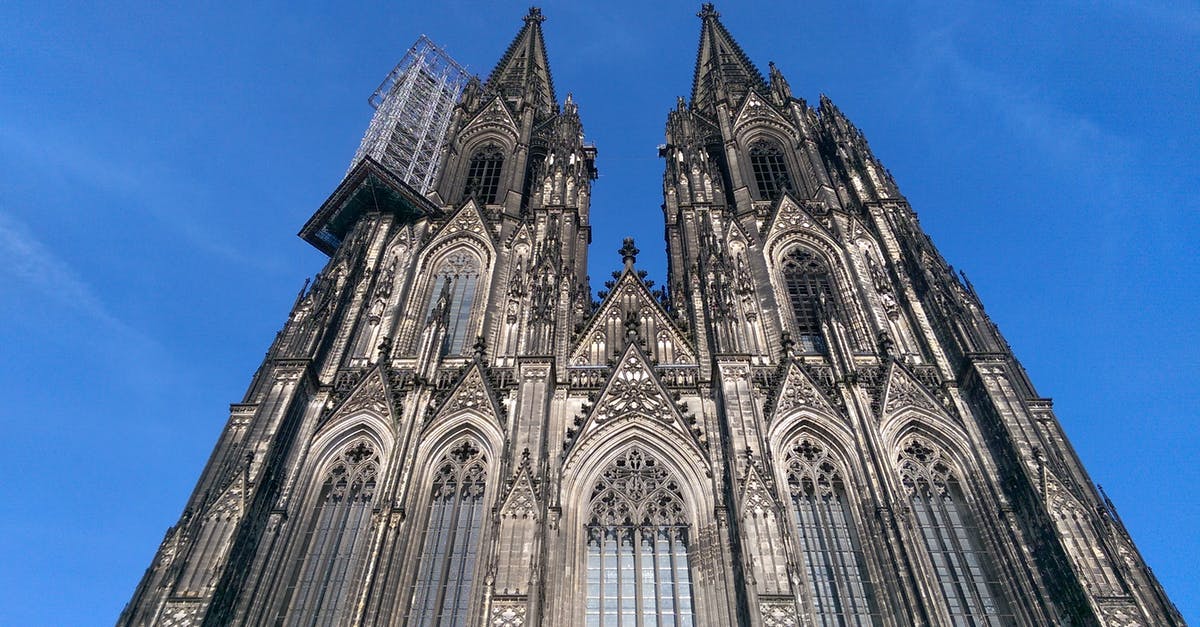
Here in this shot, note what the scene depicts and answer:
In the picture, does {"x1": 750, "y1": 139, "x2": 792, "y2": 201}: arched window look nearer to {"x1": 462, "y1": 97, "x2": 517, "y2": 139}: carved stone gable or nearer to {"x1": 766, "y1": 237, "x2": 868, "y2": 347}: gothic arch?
{"x1": 766, "y1": 237, "x2": 868, "y2": 347}: gothic arch

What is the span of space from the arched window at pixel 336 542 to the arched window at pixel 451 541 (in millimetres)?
1409

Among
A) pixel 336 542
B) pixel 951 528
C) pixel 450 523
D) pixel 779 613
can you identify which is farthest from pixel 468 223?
pixel 779 613

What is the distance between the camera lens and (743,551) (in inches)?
671

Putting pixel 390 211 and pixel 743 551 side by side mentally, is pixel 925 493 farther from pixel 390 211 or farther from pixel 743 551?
pixel 390 211

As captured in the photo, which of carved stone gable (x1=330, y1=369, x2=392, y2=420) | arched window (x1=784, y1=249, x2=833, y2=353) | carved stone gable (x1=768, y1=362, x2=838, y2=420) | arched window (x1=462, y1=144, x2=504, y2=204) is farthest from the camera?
arched window (x1=462, y1=144, x2=504, y2=204)

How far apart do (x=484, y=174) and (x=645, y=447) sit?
16650 mm

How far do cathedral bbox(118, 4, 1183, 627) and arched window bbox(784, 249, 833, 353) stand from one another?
4.9 inches

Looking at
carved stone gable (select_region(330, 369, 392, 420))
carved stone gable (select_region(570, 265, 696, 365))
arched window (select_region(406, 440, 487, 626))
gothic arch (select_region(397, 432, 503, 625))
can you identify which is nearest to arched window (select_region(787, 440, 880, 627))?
carved stone gable (select_region(570, 265, 696, 365))

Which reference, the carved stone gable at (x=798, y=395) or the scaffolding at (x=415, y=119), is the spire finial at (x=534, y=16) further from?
the carved stone gable at (x=798, y=395)

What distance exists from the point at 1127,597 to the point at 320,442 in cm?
1735

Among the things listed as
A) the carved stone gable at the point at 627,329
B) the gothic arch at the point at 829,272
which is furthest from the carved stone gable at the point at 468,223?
the gothic arch at the point at 829,272

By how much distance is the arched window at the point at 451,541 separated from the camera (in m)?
17.8

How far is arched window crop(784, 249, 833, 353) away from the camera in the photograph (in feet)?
81.3

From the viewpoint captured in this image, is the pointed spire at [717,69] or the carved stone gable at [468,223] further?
the pointed spire at [717,69]
